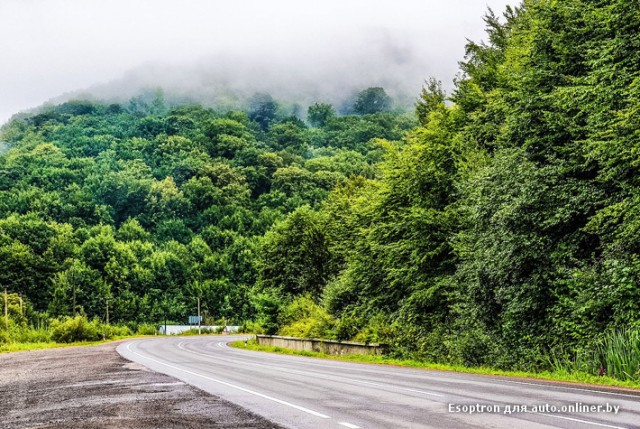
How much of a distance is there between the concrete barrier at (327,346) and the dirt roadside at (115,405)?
13566mm

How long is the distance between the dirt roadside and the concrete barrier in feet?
44.5

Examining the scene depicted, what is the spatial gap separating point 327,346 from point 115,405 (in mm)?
25955

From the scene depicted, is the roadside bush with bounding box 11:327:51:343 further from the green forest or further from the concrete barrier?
the concrete barrier

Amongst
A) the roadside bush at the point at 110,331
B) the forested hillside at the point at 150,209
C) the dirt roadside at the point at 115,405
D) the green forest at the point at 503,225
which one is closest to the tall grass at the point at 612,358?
the green forest at the point at 503,225

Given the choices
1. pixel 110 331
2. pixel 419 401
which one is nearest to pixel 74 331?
pixel 110 331

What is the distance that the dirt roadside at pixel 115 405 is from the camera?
11180 millimetres

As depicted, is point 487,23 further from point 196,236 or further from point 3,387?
point 196,236

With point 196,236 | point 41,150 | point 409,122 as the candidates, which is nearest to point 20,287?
point 196,236

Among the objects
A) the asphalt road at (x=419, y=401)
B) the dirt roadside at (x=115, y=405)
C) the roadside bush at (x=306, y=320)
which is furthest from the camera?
the roadside bush at (x=306, y=320)

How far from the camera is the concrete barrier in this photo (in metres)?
33.2

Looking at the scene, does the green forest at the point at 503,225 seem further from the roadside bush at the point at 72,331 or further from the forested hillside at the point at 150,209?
the forested hillside at the point at 150,209

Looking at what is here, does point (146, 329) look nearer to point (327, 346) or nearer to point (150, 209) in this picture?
point (150, 209)

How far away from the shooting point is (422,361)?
2848 centimetres

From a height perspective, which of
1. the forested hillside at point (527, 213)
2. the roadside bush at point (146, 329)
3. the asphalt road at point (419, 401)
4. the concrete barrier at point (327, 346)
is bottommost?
the roadside bush at point (146, 329)
